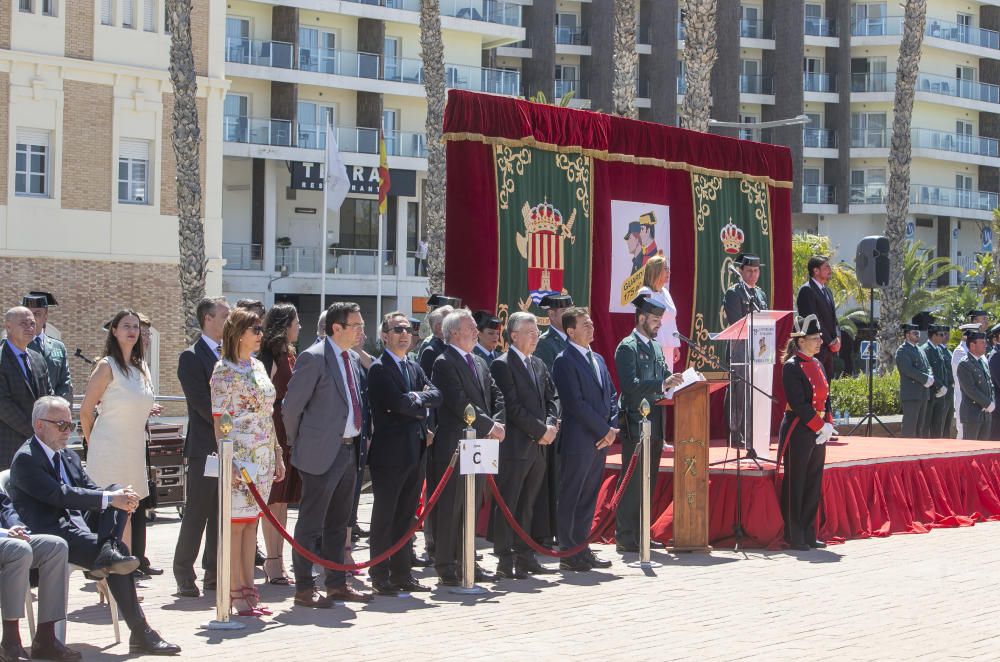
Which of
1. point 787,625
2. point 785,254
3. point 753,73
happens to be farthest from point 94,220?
point 753,73

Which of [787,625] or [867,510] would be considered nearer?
[787,625]

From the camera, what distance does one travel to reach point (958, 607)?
30.3ft

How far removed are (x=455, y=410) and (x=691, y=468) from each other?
2.64 m

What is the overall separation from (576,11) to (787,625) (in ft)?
178

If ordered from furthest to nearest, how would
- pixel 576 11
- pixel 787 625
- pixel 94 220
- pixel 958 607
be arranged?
pixel 576 11, pixel 94 220, pixel 958 607, pixel 787 625

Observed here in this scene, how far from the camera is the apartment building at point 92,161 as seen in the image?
29.7 m

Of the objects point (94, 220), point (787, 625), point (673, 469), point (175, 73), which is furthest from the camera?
point (94, 220)

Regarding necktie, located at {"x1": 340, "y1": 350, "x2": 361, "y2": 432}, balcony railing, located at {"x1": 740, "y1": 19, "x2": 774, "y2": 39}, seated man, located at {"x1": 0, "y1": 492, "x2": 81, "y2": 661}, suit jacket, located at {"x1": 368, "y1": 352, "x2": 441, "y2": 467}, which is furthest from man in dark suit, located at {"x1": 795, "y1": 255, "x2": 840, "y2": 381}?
balcony railing, located at {"x1": 740, "y1": 19, "x2": 774, "y2": 39}

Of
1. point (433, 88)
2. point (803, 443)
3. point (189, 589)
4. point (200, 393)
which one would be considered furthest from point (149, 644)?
point (433, 88)

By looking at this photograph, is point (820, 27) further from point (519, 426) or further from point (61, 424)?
point (61, 424)

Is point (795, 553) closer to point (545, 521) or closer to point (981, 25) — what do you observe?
point (545, 521)

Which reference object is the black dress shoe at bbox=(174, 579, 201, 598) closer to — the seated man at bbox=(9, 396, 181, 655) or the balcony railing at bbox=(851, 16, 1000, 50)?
the seated man at bbox=(9, 396, 181, 655)

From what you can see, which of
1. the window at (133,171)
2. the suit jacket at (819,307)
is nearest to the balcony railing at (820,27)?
the window at (133,171)

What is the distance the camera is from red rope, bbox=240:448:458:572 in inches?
326
